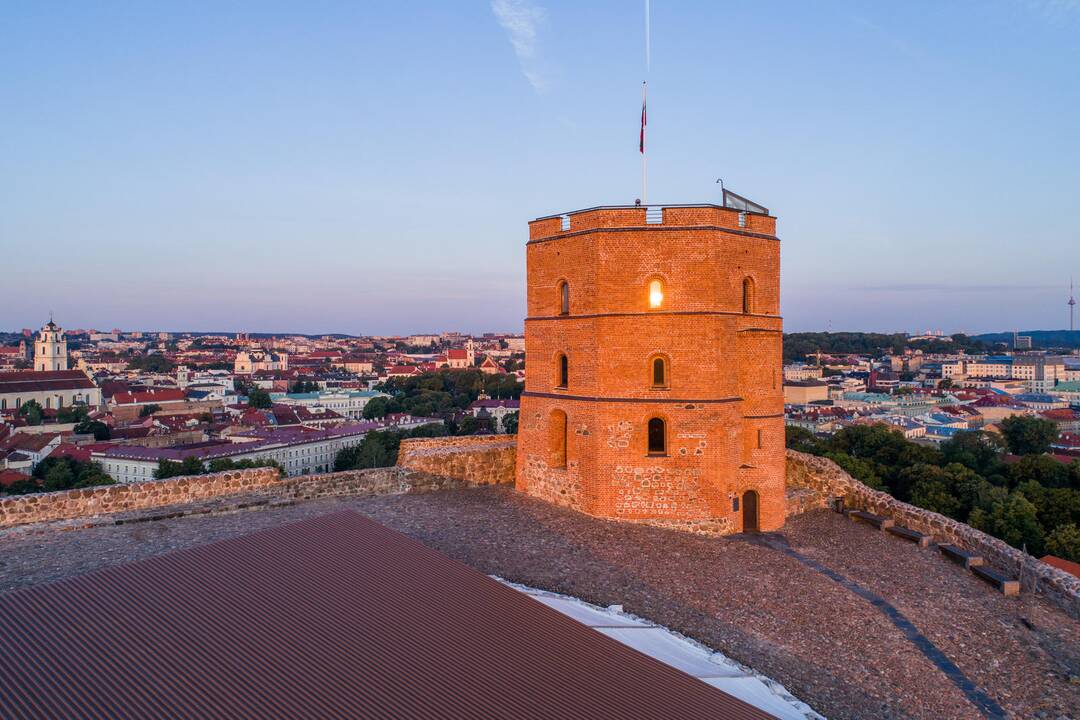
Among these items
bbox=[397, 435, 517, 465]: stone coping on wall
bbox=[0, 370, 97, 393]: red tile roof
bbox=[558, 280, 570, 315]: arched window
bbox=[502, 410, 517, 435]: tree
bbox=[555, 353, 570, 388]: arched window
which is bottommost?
bbox=[502, 410, 517, 435]: tree

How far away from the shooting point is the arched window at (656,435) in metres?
16.3

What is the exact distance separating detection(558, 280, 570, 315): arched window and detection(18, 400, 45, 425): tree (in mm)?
96945

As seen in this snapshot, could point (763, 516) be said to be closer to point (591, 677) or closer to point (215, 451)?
point (591, 677)

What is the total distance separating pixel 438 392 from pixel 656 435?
101m

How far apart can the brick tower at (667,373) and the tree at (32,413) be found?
9795 cm

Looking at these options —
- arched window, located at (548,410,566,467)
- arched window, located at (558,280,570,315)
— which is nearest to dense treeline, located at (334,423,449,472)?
arched window, located at (548,410,566,467)

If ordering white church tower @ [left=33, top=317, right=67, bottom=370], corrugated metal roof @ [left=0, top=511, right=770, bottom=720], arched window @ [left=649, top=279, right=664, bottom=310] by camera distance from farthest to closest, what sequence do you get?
white church tower @ [left=33, top=317, right=67, bottom=370]
arched window @ [left=649, top=279, right=664, bottom=310]
corrugated metal roof @ [left=0, top=511, right=770, bottom=720]

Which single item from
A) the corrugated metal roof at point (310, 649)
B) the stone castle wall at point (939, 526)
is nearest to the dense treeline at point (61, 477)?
the stone castle wall at point (939, 526)

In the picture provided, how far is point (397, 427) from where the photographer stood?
79.9 metres

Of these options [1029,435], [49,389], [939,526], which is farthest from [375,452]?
[49,389]

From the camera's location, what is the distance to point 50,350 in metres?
132

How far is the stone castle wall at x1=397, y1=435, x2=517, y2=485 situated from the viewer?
1852 centimetres

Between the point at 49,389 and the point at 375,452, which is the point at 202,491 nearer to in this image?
the point at 375,452

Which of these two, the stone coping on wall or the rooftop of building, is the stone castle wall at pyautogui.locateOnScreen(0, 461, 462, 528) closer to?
the stone coping on wall
